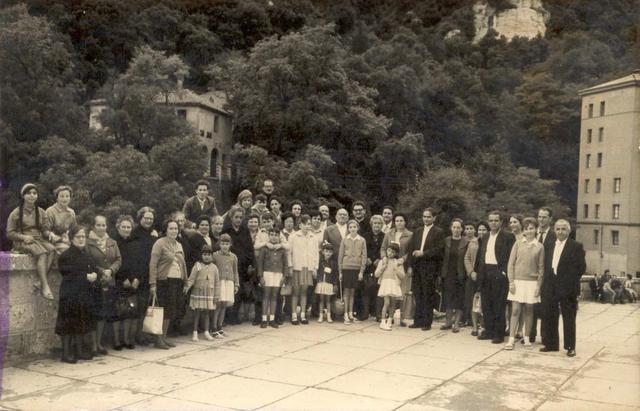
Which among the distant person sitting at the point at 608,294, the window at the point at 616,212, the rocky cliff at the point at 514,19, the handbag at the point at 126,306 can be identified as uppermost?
the rocky cliff at the point at 514,19

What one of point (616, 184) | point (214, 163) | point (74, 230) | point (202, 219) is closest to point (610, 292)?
point (202, 219)

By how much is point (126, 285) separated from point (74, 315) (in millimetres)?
775

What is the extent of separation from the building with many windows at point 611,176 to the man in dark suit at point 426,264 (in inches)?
1986

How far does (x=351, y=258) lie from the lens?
34.8 ft

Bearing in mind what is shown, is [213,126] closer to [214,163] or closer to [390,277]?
[214,163]

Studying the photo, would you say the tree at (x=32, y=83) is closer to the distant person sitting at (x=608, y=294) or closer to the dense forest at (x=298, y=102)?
Answer: the dense forest at (x=298, y=102)

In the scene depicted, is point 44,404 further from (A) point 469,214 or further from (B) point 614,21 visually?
(B) point 614,21

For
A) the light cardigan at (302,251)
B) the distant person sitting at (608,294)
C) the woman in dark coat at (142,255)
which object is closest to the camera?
the woman in dark coat at (142,255)

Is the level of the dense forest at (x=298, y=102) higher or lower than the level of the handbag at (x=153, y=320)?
higher

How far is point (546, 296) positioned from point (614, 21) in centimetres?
7154

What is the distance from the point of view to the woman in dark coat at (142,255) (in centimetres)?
813

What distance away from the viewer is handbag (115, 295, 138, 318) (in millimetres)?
7852

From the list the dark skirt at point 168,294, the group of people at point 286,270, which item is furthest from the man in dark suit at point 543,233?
the dark skirt at point 168,294

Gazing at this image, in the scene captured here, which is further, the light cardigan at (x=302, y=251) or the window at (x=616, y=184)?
the window at (x=616, y=184)
